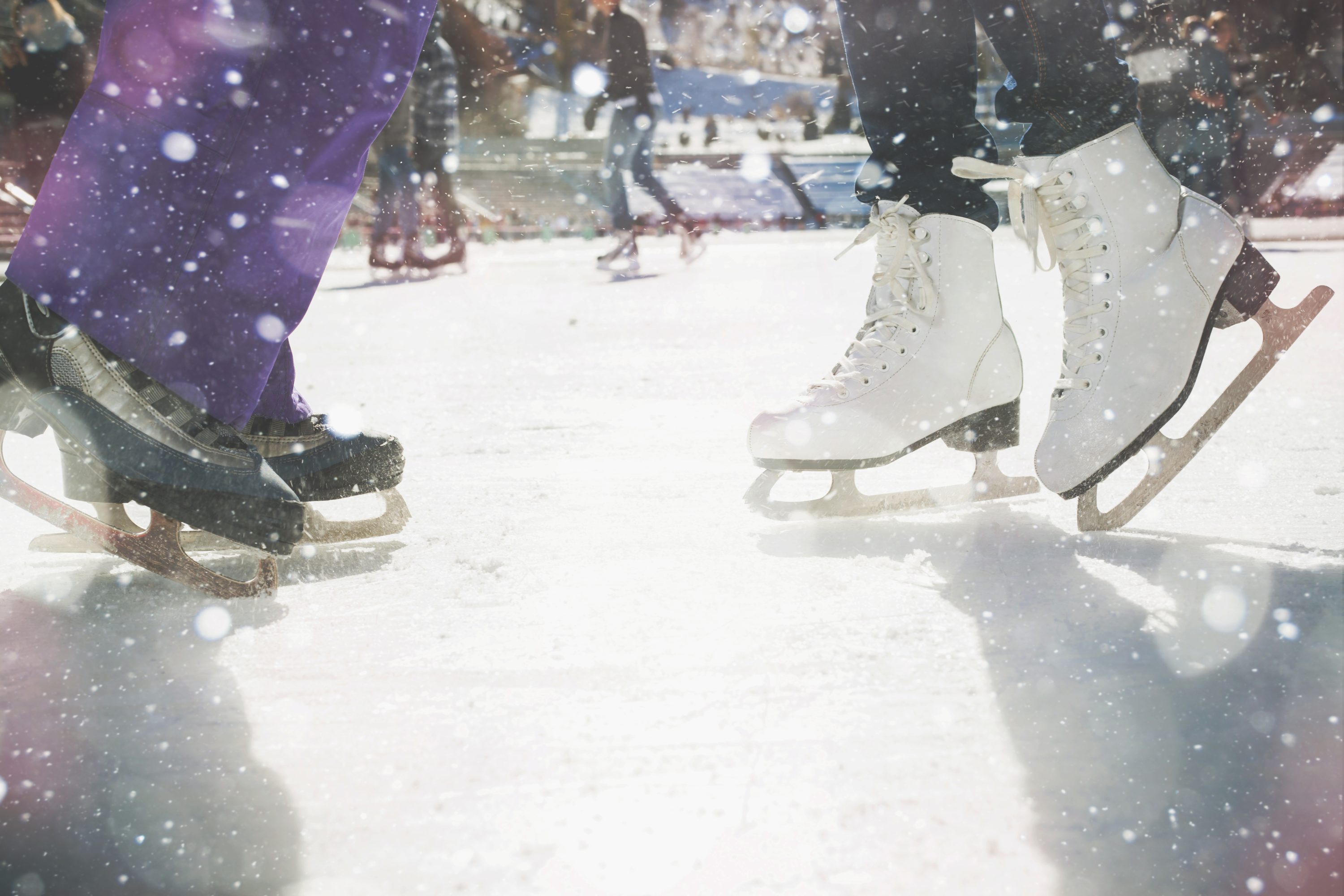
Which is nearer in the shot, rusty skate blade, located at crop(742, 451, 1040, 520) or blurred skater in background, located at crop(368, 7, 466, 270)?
rusty skate blade, located at crop(742, 451, 1040, 520)

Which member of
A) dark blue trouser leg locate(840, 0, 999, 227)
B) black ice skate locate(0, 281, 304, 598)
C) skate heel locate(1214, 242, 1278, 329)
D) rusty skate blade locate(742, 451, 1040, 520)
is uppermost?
dark blue trouser leg locate(840, 0, 999, 227)

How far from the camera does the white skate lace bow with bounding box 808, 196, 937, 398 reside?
93cm

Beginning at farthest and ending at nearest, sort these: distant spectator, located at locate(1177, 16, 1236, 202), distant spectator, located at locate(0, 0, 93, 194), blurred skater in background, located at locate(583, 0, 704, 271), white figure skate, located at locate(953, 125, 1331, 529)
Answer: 1. distant spectator, located at locate(0, 0, 93, 194)
2. blurred skater in background, located at locate(583, 0, 704, 271)
3. distant spectator, located at locate(1177, 16, 1236, 202)
4. white figure skate, located at locate(953, 125, 1331, 529)

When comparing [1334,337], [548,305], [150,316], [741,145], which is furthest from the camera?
[741,145]

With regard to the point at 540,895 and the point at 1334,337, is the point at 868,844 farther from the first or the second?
the point at 1334,337

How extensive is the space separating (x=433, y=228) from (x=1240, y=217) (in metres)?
6.00

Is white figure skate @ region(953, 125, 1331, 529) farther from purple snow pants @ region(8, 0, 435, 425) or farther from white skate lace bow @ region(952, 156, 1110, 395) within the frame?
purple snow pants @ region(8, 0, 435, 425)

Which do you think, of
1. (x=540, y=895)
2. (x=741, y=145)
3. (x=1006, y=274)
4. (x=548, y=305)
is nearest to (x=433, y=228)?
(x=548, y=305)

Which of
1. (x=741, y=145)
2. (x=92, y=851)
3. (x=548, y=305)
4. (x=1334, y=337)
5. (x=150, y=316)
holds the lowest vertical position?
(x=741, y=145)

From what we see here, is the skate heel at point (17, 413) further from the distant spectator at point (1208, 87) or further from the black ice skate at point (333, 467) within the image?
the distant spectator at point (1208, 87)

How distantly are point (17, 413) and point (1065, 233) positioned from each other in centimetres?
93

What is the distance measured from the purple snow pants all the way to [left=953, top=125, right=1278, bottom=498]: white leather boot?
0.57m

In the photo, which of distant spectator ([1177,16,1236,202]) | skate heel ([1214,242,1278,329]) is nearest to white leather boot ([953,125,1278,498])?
skate heel ([1214,242,1278,329])

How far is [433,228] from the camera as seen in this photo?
6629 mm
